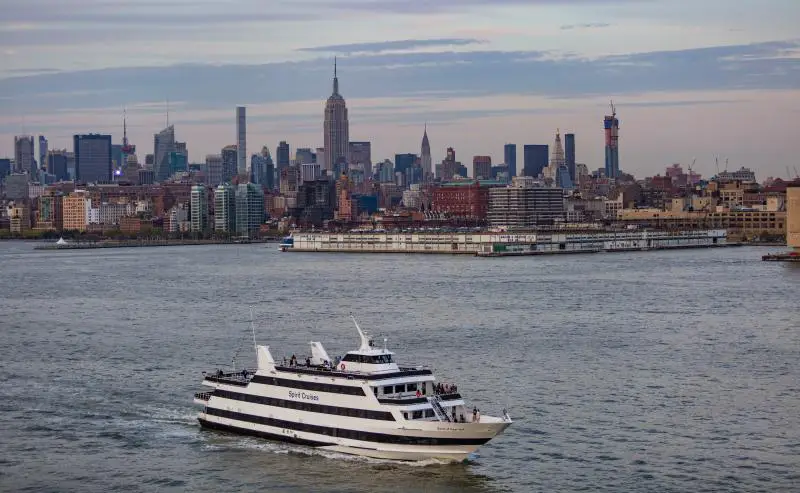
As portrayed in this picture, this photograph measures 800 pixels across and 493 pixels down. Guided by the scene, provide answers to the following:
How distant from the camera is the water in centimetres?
2539

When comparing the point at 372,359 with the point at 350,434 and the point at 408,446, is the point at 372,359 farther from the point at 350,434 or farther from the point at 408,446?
the point at 408,446

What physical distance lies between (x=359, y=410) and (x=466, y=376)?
930 cm

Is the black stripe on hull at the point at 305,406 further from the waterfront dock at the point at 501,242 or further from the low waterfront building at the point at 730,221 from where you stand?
the low waterfront building at the point at 730,221

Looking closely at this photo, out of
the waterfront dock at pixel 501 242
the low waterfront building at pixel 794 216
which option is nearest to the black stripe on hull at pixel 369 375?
the low waterfront building at pixel 794 216

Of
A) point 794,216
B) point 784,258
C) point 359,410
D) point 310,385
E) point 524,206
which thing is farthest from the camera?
point 524,206

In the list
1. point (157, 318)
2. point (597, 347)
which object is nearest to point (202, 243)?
point (157, 318)

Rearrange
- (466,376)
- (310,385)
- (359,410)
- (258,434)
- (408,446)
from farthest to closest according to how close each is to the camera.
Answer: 1. (466,376)
2. (258,434)
3. (310,385)
4. (359,410)
5. (408,446)

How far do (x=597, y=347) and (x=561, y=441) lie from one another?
13.9m

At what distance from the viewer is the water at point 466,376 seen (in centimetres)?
2539

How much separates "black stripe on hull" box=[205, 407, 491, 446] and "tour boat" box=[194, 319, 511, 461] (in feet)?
0.06

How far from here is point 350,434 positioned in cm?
2606

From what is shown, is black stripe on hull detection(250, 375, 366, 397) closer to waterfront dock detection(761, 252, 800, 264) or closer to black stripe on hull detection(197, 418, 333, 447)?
black stripe on hull detection(197, 418, 333, 447)

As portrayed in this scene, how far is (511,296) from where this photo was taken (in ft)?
198

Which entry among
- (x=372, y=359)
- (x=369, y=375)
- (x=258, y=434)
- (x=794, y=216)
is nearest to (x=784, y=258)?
(x=794, y=216)
